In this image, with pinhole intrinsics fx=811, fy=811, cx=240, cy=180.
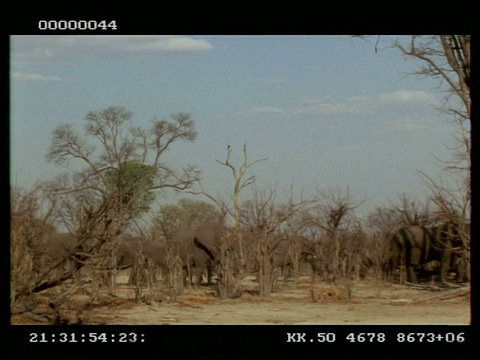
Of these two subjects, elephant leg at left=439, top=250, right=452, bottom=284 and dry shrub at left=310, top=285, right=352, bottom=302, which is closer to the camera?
dry shrub at left=310, top=285, right=352, bottom=302

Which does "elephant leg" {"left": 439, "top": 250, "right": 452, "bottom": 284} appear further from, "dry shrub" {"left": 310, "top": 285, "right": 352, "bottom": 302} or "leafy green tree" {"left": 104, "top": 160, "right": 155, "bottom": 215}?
"leafy green tree" {"left": 104, "top": 160, "right": 155, "bottom": 215}

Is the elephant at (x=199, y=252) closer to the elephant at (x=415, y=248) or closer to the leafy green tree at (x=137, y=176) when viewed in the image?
the elephant at (x=415, y=248)

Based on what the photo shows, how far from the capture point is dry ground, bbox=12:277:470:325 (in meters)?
10.9

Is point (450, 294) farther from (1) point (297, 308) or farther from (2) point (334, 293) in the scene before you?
(1) point (297, 308)

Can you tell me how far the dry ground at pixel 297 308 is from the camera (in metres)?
10.9

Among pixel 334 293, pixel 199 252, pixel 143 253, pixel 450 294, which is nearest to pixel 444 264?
pixel 450 294

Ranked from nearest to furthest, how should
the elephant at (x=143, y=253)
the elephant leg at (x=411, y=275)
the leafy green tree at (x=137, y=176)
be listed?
the elephant at (x=143, y=253)
the elephant leg at (x=411, y=275)
the leafy green tree at (x=137, y=176)

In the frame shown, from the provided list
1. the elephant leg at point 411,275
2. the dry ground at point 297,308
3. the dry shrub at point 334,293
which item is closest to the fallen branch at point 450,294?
the dry ground at point 297,308

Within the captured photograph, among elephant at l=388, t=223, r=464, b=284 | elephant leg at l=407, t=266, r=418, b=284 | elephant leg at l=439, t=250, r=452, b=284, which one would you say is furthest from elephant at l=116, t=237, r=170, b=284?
elephant leg at l=439, t=250, r=452, b=284

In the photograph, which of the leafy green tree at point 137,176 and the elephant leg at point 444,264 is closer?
the elephant leg at point 444,264
